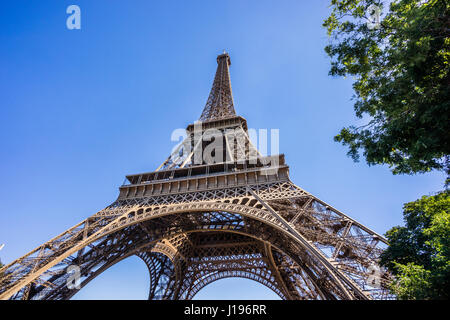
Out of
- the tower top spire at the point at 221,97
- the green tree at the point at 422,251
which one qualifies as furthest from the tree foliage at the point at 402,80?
the tower top spire at the point at 221,97

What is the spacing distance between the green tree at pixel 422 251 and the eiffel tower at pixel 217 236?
34.7 inches

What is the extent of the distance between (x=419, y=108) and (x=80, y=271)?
17044 millimetres

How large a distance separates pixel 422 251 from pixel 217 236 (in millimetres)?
17802

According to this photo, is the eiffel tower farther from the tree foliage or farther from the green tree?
the tree foliage

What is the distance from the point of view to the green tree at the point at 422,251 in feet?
20.3

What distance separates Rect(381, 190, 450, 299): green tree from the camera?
6195 mm

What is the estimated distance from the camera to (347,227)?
11359 mm

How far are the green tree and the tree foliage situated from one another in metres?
2.12

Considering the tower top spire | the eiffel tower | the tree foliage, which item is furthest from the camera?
the tower top spire

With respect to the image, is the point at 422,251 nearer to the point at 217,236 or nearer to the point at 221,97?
the point at 217,236

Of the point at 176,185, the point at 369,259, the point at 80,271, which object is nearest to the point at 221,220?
the point at 176,185

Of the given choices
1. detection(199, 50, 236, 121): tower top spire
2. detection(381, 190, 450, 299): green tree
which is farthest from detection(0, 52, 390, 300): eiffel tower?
detection(199, 50, 236, 121): tower top spire

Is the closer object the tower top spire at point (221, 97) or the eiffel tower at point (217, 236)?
the eiffel tower at point (217, 236)

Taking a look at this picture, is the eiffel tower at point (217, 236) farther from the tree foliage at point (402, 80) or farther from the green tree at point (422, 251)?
the tree foliage at point (402, 80)
